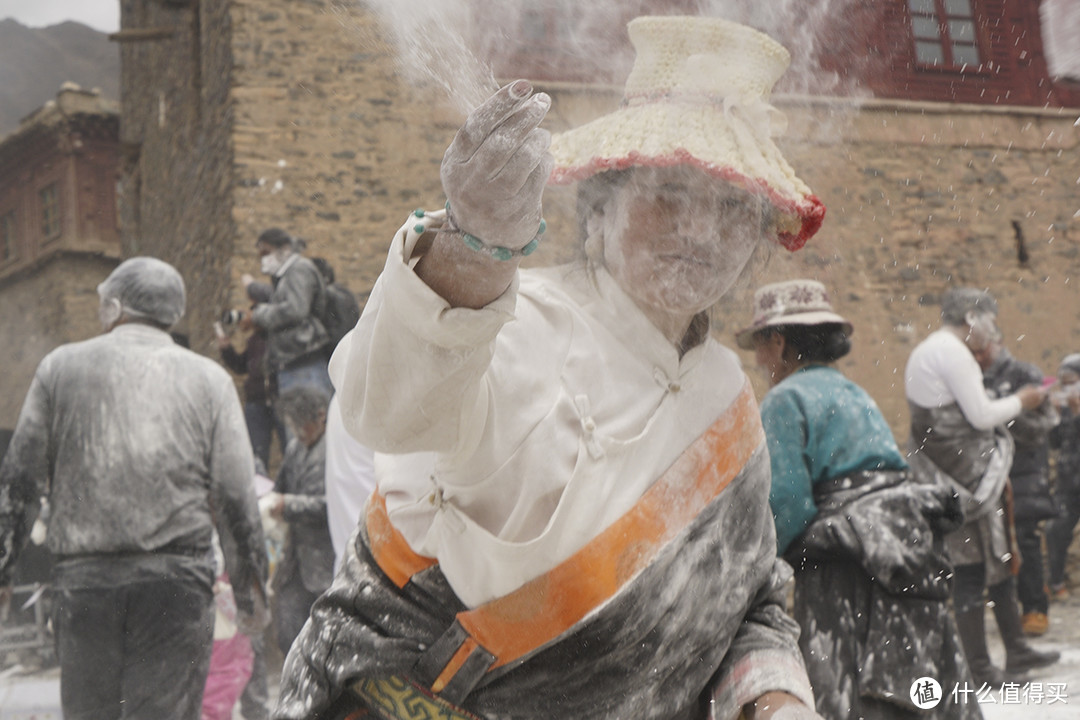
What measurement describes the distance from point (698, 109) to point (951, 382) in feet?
8.78

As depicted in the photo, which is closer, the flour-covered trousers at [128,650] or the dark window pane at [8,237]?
the flour-covered trousers at [128,650]

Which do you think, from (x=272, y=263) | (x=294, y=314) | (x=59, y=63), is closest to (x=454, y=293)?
(x=294, y=314)

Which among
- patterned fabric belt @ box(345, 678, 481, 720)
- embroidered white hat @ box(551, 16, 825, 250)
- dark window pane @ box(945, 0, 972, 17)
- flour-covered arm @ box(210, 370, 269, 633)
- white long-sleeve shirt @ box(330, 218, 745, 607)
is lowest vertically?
flour-covered arm @ box(210, 370, 269, 633)

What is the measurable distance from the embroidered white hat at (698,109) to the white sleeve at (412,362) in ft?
1.28

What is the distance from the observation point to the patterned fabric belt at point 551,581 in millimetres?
1274

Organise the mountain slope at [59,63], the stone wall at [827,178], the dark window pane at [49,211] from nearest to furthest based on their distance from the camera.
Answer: the stone wall at [827,178] → the dark window pane at [49,211] → the mountain slope at [59,63]

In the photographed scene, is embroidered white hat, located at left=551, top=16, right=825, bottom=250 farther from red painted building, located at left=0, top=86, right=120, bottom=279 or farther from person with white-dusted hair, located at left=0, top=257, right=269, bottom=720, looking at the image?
red painted building, located at left=0, top=86, right=120, bottom=279

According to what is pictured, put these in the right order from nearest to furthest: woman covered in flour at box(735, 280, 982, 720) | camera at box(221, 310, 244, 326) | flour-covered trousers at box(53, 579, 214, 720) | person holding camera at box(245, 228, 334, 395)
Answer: woman covered in flour at box(735, 280, 982, 720) < flour-covered trousers at box(53, 579, 214, 720) < person holding camera at box(245, 228, 334, 395) < camera at box(221, 310, 244, 326)

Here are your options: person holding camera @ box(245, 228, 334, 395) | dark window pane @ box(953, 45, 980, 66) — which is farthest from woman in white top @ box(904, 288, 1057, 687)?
person holding camera @ box(245, 228, 334, 395)

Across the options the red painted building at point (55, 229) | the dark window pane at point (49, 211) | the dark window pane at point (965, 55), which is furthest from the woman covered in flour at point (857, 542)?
the dark window pane at point (49, 211)

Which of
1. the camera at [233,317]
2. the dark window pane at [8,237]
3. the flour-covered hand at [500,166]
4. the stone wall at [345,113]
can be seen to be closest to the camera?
the flour-covered hand at [500,166]

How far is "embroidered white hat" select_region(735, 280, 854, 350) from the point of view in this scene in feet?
8.45

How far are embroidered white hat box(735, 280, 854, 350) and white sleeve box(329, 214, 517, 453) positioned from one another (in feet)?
4.94

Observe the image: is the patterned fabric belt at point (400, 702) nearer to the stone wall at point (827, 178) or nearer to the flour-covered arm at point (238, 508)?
the stone wall at point (827, 178)
